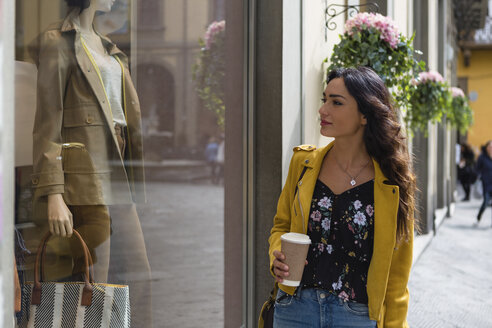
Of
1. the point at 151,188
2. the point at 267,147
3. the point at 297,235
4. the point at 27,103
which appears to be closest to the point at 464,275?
the point at 267,147

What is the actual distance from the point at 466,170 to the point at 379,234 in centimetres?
1705

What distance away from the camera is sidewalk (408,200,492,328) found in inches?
217

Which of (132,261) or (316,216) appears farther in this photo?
(132,261)

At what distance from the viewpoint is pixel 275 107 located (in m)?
3.97

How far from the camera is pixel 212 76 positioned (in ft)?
12.7

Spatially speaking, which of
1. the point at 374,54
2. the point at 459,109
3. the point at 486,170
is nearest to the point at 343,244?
the point at 374,54

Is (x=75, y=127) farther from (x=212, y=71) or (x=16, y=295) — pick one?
(x=212, y=71)

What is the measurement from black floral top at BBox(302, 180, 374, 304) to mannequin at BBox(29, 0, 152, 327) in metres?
0.98

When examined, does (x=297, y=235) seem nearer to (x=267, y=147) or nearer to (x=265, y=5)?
(x=267, y=147)

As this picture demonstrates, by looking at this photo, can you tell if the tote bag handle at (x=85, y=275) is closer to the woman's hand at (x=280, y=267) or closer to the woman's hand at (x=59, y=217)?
the woman's hand at (x=59, y=217)

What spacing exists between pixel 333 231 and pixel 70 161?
3.79ft

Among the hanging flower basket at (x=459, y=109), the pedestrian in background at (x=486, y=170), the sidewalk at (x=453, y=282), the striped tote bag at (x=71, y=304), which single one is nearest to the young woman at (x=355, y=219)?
the striped tote bag at (x=71, y=304)

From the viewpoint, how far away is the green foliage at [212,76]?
379cm

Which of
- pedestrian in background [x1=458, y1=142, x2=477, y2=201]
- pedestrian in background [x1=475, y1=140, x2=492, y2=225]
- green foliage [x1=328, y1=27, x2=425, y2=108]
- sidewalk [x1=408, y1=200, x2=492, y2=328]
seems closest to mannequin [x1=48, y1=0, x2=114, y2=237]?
green foliage [x1=328, y1=27, x2=425, y2=108]
